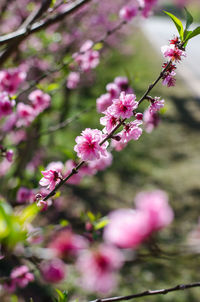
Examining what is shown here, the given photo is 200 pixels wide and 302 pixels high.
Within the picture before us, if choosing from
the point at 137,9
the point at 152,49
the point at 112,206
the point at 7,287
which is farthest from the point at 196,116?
the point at 152,49

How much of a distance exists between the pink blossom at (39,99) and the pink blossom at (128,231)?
2184 millimetres

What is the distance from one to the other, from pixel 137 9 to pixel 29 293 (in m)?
3.26

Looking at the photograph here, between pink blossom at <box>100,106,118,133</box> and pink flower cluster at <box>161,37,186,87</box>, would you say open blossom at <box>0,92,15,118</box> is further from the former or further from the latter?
pink flower cluster at <box>161,37,186,87</box>

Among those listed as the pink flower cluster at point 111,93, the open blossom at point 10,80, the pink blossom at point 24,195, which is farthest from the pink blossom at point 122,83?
the pink blossom at point 24,195

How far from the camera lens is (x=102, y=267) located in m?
0.79

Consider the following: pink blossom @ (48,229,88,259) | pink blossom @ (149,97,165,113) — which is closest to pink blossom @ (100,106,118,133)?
pink blossom @ (149,97,165,113)

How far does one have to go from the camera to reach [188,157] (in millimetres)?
6648

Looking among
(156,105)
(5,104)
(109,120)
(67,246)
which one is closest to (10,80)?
(5,104)

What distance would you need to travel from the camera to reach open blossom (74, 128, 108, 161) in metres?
1.40

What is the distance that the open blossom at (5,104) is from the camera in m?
2.20

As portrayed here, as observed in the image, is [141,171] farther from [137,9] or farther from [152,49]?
[152,49]

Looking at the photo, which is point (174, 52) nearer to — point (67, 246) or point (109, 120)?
point (109, 120)

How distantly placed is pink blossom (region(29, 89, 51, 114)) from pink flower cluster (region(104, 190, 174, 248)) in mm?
2157

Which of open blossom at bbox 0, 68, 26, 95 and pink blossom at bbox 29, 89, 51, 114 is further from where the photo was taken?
pink blossom at bbox 29, 89, 51, 114
